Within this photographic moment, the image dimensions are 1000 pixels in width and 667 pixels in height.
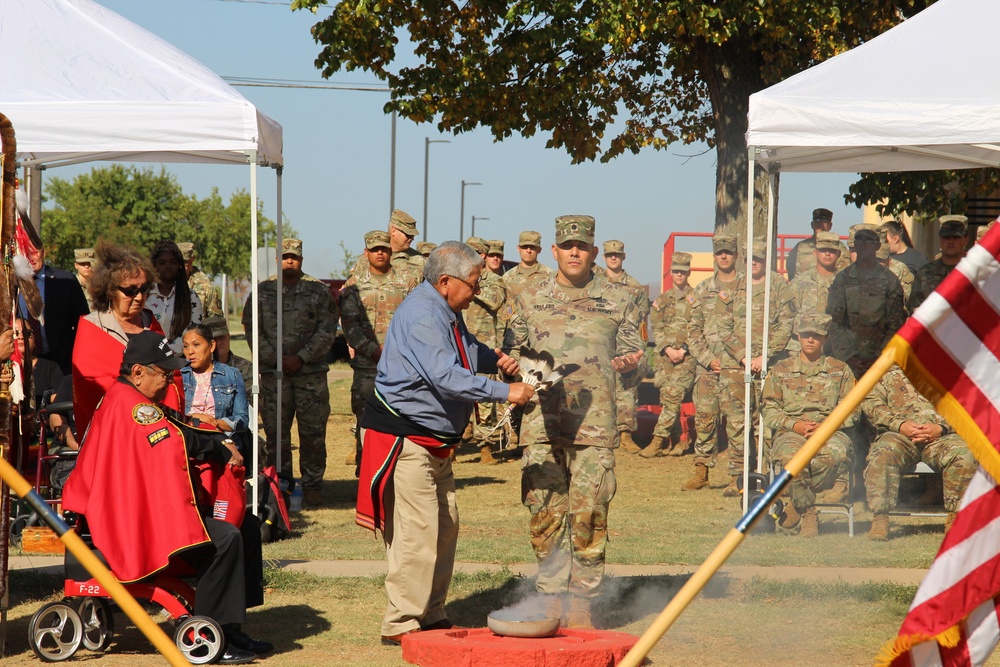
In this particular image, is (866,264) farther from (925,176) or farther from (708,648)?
(925,176)

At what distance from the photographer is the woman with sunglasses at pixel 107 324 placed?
682 cm

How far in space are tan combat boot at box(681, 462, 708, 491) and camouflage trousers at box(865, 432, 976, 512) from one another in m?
2.70

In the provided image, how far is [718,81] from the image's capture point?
1594cm

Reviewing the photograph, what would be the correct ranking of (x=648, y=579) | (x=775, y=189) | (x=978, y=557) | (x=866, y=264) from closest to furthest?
(x=978, y=557), (x=648, y=579), (x=775, y=189), (x=866, y=264)

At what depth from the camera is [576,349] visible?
7043 mm

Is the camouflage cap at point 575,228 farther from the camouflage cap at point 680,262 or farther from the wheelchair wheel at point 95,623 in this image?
the camouflage cap at point 680,262

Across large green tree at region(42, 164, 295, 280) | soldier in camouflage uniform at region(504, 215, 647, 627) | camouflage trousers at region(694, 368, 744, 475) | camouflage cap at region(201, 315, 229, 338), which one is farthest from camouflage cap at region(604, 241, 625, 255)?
large green tree at region(42, 164, 295, 280)

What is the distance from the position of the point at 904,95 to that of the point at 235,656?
5134 millimetres

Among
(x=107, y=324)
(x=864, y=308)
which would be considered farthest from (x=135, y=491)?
(x=864, y=308)

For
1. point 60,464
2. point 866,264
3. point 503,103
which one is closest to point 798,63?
point 503,103

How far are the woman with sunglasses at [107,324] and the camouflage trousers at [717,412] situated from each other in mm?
6538

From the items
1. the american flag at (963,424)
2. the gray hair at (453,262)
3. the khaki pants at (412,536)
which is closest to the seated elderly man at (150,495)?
the khaki pants at (412,536)

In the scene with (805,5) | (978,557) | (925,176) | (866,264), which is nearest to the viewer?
(978,557)

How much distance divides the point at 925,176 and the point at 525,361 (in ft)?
38.4
